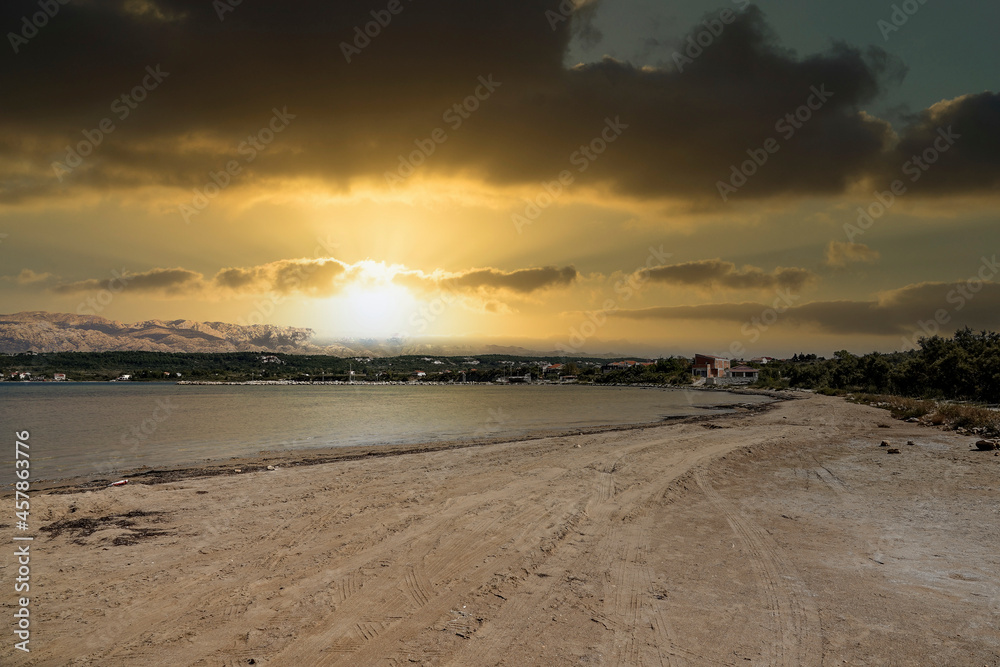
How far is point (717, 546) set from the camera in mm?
8250

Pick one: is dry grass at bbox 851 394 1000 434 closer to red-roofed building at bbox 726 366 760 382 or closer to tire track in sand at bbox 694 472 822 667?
tire track in sand at bbox 694 472 822 667

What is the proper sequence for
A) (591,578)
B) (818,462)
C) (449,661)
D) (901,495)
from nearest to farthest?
1. (449,661)
2. (591,578)
3. (901,495)
4. (818,462)

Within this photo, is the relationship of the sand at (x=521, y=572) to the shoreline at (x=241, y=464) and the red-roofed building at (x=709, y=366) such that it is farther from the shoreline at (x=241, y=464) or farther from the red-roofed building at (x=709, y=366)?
the red-roofed building at (x=709, y=366)

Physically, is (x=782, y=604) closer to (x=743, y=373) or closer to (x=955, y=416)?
(x=955, y=416)

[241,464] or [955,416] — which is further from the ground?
[955,416]

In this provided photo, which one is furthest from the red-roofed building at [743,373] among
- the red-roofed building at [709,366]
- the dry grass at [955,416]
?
the dry grass at [955,416]

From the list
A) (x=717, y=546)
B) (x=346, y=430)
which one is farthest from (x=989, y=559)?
(x=346, y=430)

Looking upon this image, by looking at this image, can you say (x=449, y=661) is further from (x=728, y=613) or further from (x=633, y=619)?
(x=728, y=613)

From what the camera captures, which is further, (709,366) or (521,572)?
(709,366)

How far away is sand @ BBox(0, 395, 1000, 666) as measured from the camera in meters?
5.16

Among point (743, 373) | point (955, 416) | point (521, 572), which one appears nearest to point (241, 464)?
point (521, 572)

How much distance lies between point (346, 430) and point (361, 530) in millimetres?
25667

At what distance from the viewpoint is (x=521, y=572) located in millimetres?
7133

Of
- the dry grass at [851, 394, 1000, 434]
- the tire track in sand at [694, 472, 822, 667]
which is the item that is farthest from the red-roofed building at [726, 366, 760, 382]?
the tire track in sand at [694, 472, 822, 667]
